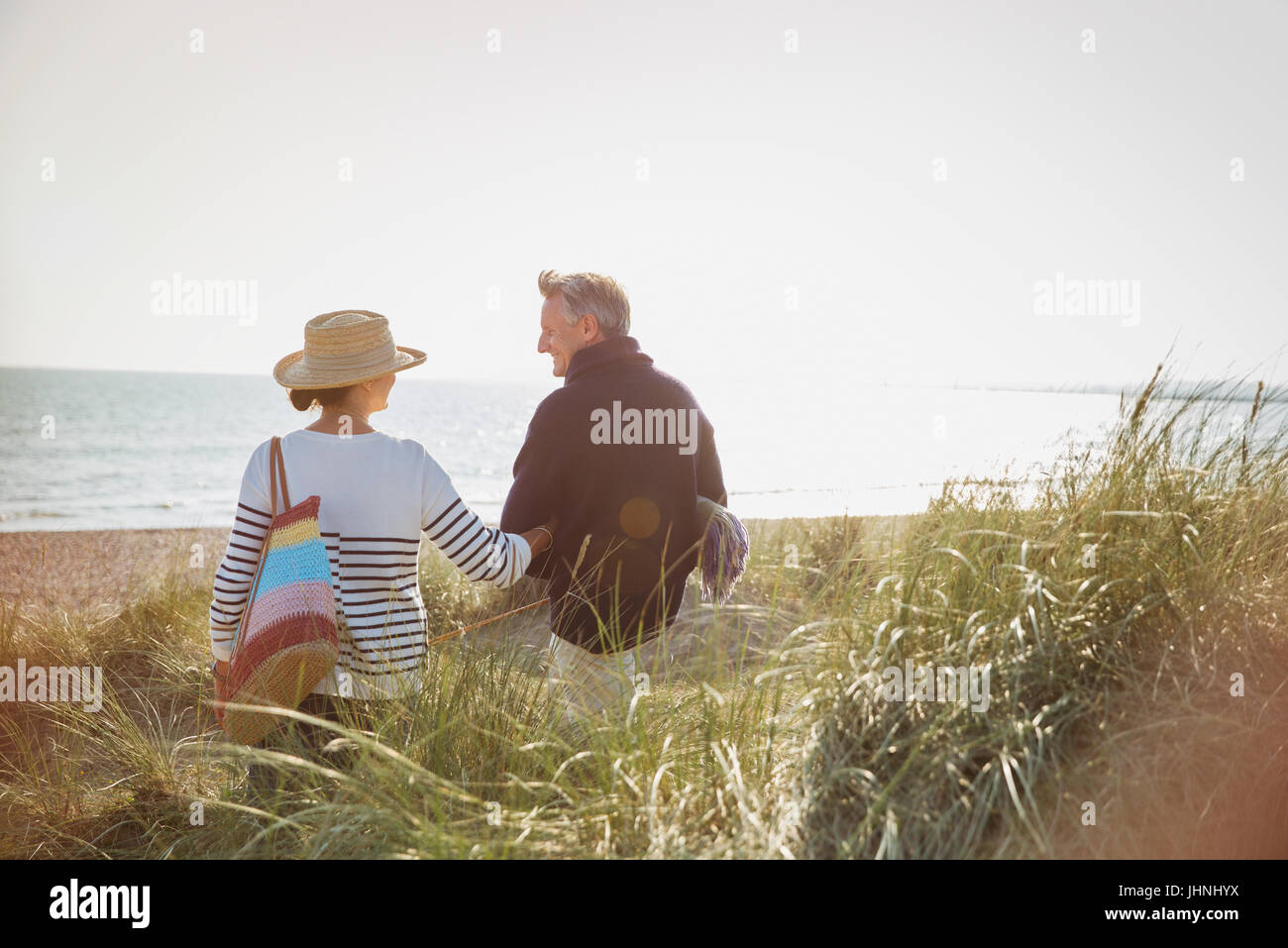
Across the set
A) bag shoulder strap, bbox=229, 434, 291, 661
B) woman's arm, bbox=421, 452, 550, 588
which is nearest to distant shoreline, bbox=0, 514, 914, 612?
bag shoulder strap, bbox=229, 434, 291, 661

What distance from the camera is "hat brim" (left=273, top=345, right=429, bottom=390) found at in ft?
8.86

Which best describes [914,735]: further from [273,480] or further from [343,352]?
[343,352]

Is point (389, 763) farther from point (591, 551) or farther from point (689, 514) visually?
point (689, 514)

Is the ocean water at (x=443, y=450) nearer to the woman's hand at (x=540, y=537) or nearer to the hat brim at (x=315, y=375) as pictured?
the woman's hand at (x=540, y=537)

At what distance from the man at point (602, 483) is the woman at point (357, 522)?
1.78 ft

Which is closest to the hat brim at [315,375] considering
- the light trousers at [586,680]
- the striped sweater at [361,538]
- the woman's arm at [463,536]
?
the striped sweater at [361,538]

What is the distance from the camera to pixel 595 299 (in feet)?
11.2

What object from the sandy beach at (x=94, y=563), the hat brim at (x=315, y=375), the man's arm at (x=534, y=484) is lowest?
the sandy beach at (x=94, y=563)

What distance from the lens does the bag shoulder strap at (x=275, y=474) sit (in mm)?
2525

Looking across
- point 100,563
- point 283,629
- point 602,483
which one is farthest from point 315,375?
point 100,563

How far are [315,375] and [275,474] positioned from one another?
382mm

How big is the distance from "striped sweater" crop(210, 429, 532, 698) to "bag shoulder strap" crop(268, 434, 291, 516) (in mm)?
18

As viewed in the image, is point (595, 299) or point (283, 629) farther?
point (595, 299)

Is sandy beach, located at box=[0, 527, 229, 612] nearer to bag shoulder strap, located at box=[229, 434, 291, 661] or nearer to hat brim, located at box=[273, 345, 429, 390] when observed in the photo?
hat brim, located at box=[273, 345, 429, 390]
